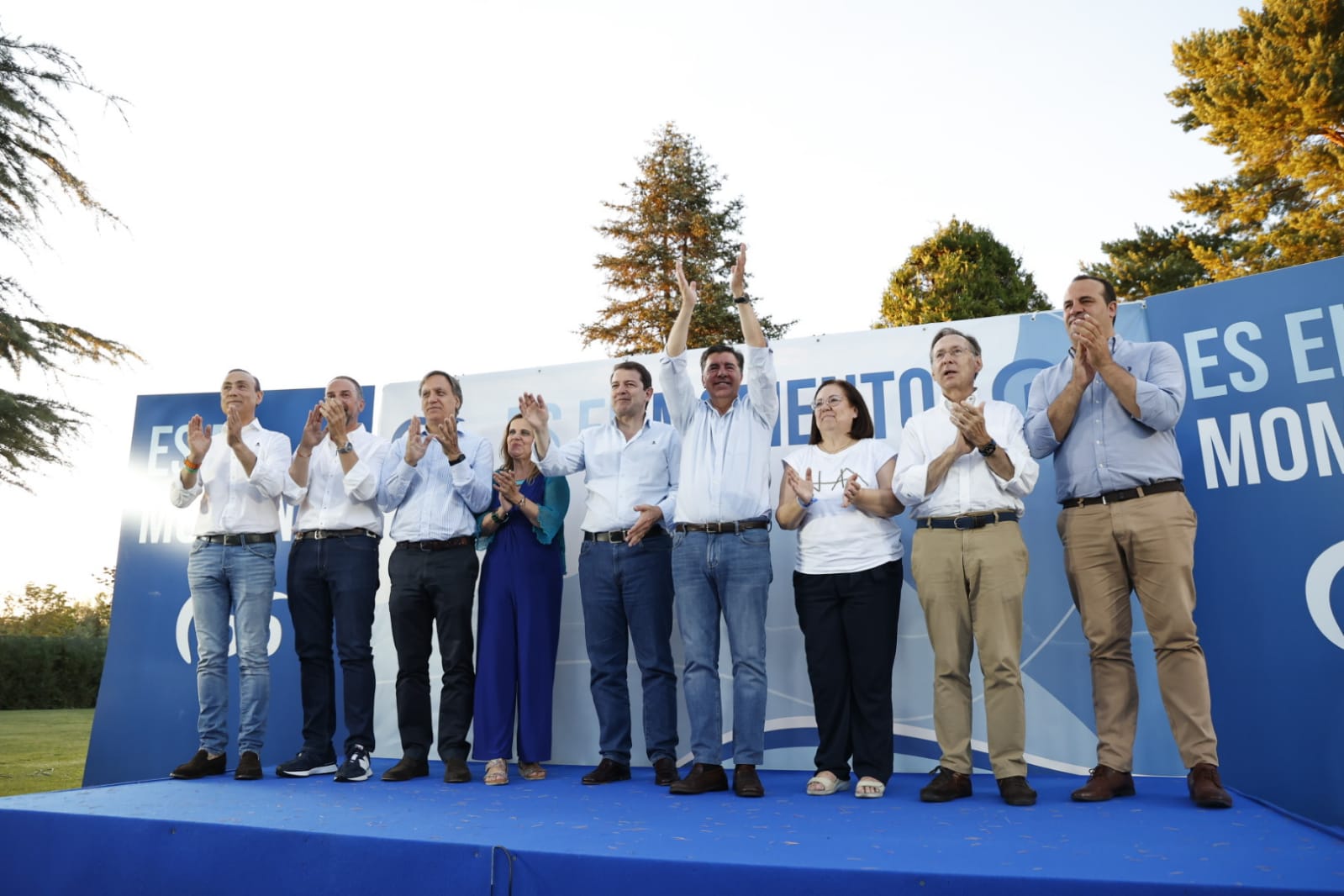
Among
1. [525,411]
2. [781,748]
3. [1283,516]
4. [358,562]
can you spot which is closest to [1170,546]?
[1283,516]

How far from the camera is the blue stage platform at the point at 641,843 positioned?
1899mm

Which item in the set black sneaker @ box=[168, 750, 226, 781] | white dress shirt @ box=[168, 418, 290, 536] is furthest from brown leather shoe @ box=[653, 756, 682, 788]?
white dress shirt @ box=[168, 418, 290, 536]

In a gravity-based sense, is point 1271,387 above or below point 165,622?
above

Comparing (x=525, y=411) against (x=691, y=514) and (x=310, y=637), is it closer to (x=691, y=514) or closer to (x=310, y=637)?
(x=691, y=514)

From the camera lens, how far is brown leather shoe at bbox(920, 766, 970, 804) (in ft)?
9.25

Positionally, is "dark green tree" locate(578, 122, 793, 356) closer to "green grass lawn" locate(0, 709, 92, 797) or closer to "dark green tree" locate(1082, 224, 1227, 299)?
"dark green tree" locate(1082, 224, 1227, 299)

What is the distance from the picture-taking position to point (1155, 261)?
48.2 feet

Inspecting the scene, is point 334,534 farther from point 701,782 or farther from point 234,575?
point 701,782

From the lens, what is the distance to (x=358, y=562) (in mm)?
3871

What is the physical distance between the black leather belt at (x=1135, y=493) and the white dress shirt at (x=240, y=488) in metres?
3.35

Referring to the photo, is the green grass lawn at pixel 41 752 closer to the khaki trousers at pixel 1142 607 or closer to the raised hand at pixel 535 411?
the raised hand at pixel 535 411

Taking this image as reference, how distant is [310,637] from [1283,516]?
4.02m

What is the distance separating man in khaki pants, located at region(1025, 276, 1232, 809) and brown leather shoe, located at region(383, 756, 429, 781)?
8.20 feet

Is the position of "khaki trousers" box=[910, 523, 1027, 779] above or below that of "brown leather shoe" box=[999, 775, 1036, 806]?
A: above
